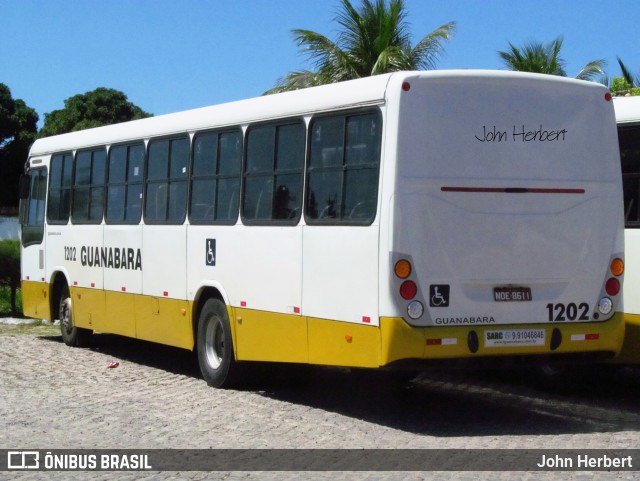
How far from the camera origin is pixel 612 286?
1097 centimetres

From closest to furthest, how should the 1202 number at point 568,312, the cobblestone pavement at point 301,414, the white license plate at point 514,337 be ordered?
the cobblestone pavement at point 301,414 < the white license plate at point 514,337 < the 1202 number at point 568,312

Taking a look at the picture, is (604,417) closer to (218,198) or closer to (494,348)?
(494,348)

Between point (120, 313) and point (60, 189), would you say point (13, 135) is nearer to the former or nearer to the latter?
point (60, 189)

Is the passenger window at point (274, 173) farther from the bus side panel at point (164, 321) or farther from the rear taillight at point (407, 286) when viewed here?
the bus side panel at point (164, 321)

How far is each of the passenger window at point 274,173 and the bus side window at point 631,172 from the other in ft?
10.5

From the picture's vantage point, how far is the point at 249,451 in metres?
9.23

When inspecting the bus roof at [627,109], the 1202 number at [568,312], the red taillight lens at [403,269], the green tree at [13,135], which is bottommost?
the 1202 number at [568,312]

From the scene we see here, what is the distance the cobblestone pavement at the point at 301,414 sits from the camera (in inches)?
377

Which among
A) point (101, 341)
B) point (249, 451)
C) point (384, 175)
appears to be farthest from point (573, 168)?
point (101, 341)

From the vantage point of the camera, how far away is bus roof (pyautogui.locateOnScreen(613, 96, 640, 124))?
11.7 meters

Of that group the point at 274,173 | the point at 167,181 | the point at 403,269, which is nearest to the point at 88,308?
the point at 167,181

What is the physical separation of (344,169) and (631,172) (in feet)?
9.86

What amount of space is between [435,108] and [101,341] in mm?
9699

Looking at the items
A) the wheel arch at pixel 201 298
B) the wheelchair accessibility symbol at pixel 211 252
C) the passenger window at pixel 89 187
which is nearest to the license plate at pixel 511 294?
the wheel arch at pixel 201 298
